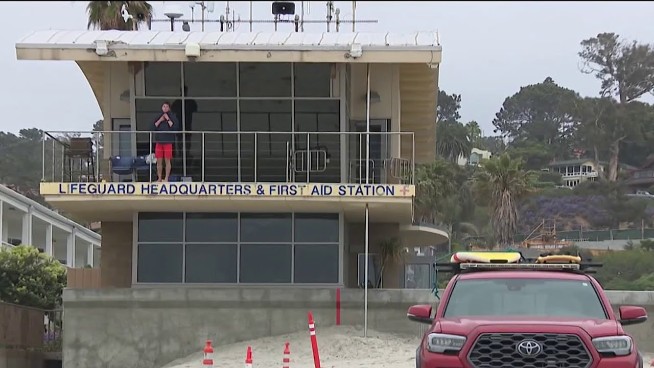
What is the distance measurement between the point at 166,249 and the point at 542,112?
283 ft

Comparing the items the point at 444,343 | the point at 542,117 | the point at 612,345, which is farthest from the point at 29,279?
the point at 542,117

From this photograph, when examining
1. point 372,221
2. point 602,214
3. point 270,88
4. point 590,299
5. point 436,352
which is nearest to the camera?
point 436,352

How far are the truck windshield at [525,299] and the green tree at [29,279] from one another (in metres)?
33.9

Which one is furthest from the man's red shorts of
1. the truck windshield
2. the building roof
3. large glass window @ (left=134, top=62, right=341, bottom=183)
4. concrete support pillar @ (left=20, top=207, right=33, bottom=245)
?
concrete support pillar @ (left=20, top=207, right=33, bottom=245)

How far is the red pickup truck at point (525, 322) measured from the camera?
1148cm

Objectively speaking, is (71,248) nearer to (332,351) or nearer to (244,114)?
(244,114)

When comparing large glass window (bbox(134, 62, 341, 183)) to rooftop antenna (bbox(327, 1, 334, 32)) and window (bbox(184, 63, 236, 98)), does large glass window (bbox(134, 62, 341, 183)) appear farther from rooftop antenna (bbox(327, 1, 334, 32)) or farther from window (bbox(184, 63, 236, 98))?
rooftop antenna (bbox(327, 1, 334, 32))

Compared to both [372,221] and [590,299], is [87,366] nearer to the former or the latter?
[372,221]

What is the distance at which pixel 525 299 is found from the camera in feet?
41.8

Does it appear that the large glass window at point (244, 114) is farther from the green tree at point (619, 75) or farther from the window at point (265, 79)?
the green tree at point (619, 75)

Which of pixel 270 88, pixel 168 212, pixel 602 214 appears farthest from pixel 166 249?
pixel 602 214

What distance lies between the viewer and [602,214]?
294 feet

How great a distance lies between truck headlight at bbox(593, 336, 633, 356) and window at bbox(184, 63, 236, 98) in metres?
15.8

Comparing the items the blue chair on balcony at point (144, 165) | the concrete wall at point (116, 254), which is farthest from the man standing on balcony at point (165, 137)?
the concrete wall at point (116, 254)
